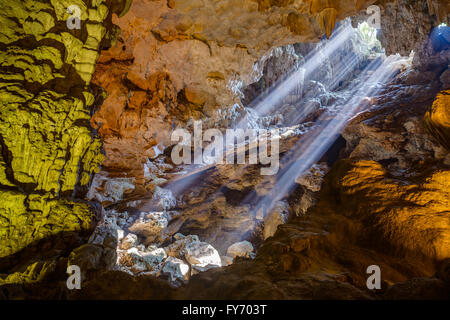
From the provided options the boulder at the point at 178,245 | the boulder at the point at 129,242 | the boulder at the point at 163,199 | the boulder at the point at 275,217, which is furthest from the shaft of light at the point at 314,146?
the boulder at the point at 129,242

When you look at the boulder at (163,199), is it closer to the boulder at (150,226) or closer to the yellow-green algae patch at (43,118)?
the boulder at (150,226)

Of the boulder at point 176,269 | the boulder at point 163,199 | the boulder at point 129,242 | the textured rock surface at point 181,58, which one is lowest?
the boulder at point 176,269

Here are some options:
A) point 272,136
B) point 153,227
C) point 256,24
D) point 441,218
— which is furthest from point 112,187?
point 441,218

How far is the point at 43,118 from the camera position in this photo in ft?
10.4

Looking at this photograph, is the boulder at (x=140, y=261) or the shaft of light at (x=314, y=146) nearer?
the boulder at (x=140, y=261)

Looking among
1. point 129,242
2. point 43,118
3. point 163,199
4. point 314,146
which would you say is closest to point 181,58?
point 43,118

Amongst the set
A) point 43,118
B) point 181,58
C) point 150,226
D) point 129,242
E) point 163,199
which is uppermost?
point 181,58

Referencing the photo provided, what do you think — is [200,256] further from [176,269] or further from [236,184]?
[236,184]

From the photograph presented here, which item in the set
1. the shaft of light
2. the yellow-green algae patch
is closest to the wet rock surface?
the yellow-green algae patch

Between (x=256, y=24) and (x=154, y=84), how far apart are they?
12.2ft

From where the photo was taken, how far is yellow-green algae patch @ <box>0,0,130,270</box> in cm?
284

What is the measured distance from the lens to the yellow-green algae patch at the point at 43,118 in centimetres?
284

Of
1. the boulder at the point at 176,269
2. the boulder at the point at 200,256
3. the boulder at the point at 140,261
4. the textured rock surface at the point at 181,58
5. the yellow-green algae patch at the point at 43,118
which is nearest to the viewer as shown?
the yellow-green algae patch at the point at 43,118
